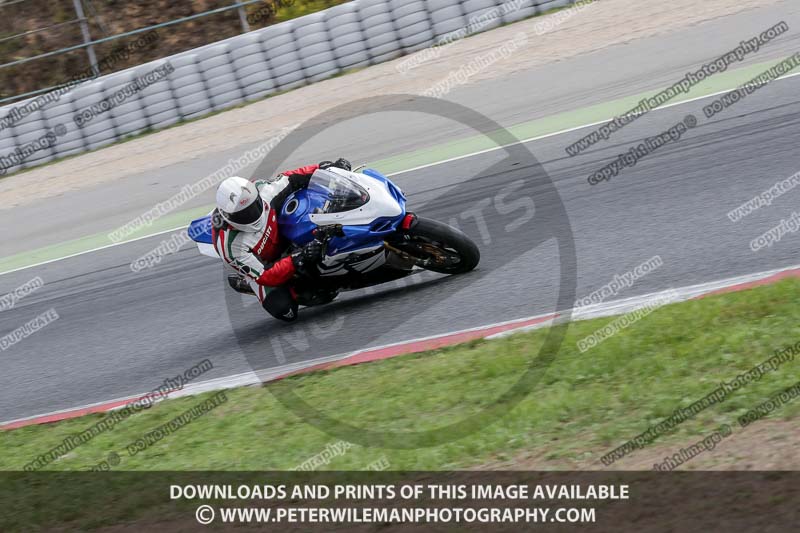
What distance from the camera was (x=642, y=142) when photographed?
10805mm

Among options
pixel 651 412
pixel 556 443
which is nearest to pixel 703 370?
pixel 651 412

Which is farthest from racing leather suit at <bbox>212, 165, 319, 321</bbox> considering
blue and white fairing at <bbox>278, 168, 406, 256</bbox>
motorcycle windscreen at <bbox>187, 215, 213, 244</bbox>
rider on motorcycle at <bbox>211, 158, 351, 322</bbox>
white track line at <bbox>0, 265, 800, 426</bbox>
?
white track line at <bbox>0, 265, 800, 426</bbox>

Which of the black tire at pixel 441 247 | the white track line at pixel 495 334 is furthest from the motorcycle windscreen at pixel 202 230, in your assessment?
the black tire at pixel 441 247

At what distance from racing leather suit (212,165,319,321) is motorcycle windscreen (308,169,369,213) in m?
0.22

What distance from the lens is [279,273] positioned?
325 inches

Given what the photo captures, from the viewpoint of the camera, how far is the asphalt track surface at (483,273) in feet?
26.4

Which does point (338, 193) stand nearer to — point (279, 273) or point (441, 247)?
point (279, 273)

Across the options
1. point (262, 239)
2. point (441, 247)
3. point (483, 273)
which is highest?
point (262, 239)

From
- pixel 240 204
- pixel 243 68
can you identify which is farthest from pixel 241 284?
pixel 243 68

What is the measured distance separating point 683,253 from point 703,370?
2.38 m

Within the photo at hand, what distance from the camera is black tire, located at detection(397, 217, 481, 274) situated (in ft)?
26.9

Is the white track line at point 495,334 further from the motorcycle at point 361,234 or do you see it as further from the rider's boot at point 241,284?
the rider's boot at point 241,284

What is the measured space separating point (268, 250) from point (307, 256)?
462mm

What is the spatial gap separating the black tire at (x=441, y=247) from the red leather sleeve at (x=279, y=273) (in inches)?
37.9
